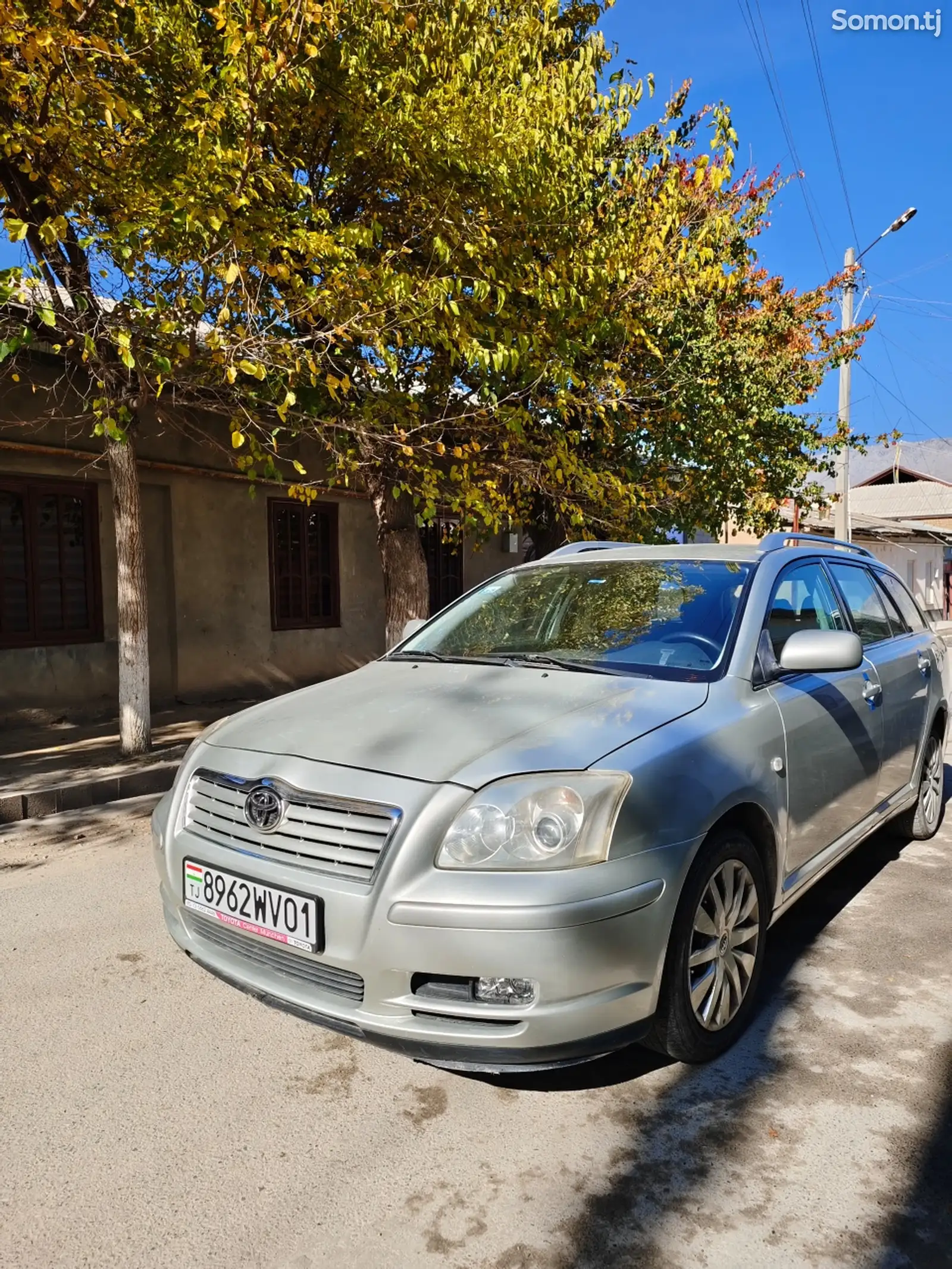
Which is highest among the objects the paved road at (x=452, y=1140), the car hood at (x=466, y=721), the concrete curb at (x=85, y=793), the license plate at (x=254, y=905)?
the car hood at (x=466, y=721)

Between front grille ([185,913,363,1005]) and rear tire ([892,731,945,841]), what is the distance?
3.46 m

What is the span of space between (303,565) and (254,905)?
9649mm

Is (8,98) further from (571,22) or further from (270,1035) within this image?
(571,22)

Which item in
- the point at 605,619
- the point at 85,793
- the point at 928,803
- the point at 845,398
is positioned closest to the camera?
the point at 605,619

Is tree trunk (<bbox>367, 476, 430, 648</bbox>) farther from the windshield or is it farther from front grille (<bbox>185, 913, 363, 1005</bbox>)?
front grille (<bbox>185, 913, 363, 1005</bbox>)

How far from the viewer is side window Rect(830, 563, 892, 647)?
4.12 metres

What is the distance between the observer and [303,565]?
38.8 feet

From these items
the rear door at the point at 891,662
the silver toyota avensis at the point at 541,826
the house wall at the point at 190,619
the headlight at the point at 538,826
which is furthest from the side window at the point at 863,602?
the house wall at the point at 190,619

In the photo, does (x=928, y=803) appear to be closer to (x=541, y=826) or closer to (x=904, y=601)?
(x=904, y=601)

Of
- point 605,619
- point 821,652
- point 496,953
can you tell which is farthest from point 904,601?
point 496,953

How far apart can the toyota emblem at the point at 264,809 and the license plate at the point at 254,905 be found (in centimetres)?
15

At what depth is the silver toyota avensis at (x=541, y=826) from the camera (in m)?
2.21

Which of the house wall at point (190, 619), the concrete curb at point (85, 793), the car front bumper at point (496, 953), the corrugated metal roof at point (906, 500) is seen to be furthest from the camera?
the corrugated metal roof at point (906, 500)

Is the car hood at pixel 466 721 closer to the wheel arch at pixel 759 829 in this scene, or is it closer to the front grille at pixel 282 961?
the wheel arch at pixel 759 829
